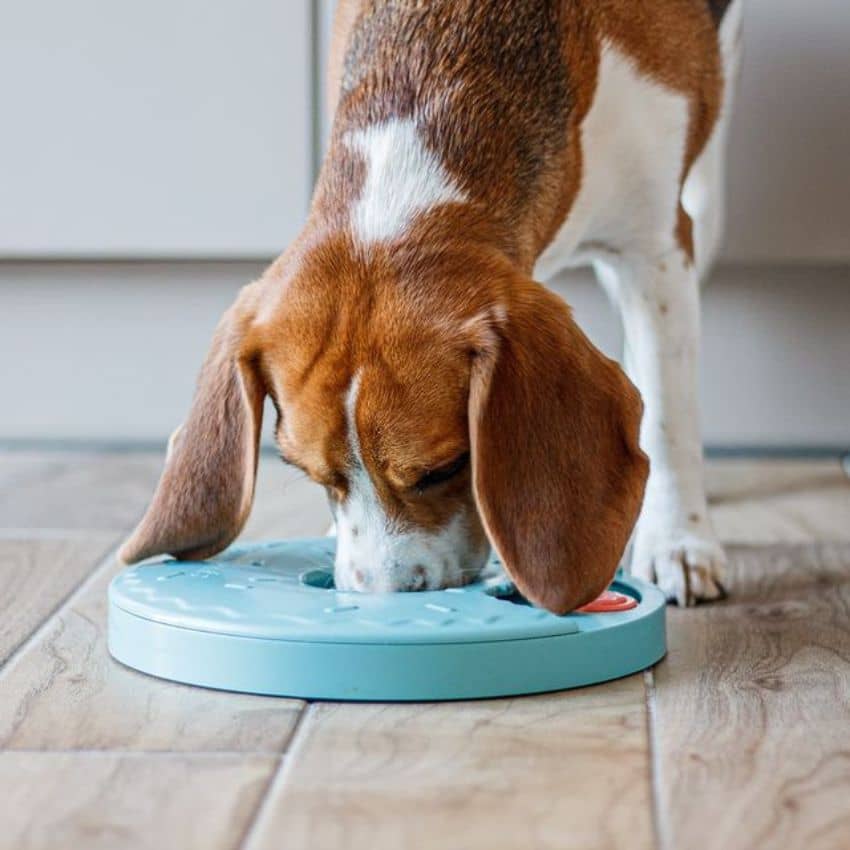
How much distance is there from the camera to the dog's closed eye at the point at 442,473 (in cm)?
189

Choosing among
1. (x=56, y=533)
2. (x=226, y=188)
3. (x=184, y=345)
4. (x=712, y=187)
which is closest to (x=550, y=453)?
(x=56, y=533)

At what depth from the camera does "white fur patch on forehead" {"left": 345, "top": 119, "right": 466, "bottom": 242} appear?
6.47 feet

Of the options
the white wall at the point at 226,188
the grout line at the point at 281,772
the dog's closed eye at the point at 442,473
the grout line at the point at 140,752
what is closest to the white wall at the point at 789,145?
the white wall at the point at 226,188

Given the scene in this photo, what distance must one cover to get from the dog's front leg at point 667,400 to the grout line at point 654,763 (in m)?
0.51

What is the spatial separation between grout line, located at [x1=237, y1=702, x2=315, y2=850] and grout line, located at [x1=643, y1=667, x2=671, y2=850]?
35cm

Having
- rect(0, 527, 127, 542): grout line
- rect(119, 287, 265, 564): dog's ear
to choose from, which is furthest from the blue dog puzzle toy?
rect(0, 527, 127, 542): grout line

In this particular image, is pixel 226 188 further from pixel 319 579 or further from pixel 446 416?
pixel 446 416

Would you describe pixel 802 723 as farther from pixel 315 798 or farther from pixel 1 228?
pixel 1 228

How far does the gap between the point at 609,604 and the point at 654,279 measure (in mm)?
706

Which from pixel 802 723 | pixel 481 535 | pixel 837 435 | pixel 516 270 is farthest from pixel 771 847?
pixel 837 435

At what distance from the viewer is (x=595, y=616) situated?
193cm

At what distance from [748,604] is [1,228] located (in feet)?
6.02

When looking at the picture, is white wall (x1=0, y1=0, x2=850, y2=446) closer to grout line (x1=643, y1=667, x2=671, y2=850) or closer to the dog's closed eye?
the dog's closed eye

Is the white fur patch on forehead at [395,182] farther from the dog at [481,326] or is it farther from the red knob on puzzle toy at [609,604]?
the red knob on puzzle toy at [609,604]
